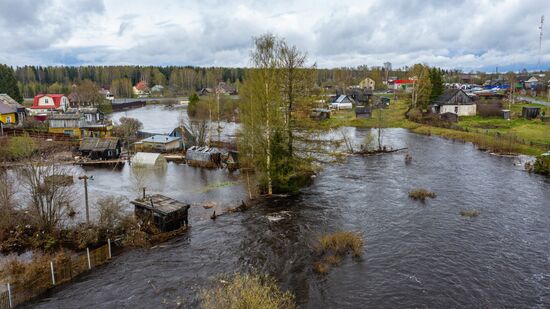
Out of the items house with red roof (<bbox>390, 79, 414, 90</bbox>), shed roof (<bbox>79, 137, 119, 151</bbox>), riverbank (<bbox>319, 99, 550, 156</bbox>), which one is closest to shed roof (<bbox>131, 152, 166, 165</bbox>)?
shed roof (<bbox>79, 137, 119, 151</bbox>)

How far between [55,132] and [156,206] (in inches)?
1762

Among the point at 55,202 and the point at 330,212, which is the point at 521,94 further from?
the point at 55,202

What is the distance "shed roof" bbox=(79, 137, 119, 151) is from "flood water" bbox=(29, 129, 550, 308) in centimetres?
1360

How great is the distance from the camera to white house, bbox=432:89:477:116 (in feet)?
257

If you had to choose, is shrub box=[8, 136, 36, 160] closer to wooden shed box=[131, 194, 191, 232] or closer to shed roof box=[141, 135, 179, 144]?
shed roof box=[141, 135, 179, 144]

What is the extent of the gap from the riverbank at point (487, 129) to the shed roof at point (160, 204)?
13678 millimetres

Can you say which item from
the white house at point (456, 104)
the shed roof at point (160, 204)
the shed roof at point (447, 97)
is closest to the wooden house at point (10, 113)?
the shed roof at point (160, 204)

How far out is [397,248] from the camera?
2361 cm

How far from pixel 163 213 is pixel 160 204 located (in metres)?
1.58

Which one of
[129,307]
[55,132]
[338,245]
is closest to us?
[129,307]

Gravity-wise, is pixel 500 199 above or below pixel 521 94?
below

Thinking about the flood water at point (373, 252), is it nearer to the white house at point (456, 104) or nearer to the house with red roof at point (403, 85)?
the white house at point (456, 104)

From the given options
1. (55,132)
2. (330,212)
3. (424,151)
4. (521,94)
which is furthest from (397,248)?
(521,94)

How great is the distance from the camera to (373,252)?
23.1m
